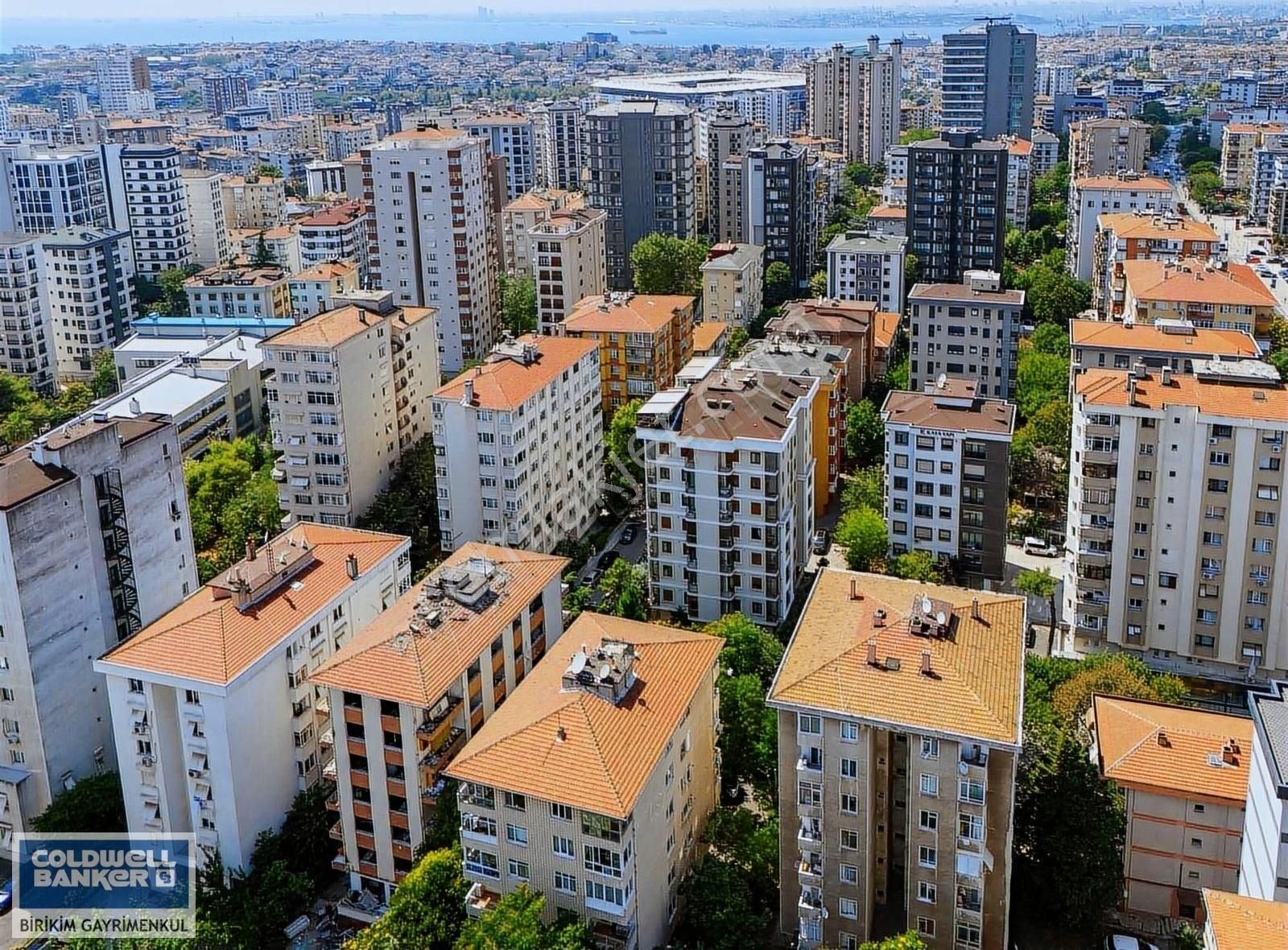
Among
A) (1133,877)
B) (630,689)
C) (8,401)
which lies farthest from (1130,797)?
(8,401)

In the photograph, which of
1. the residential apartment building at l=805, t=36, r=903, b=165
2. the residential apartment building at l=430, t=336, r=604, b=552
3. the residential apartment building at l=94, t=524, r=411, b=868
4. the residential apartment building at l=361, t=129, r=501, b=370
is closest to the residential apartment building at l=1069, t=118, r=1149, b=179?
the residential apartment building at l=805, t=36, r=903, b=165

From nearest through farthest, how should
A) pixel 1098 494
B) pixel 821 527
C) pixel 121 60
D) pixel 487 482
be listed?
pixel 1098 494 < pixel 487 482 < pixel 821 527 < pixel 121 60

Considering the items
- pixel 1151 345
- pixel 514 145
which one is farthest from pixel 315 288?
pixel 1151 345

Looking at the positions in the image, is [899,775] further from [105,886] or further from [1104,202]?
[1104,202]

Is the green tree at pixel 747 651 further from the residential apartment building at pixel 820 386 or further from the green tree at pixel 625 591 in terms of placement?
the residential apartment building at pixel 820 386

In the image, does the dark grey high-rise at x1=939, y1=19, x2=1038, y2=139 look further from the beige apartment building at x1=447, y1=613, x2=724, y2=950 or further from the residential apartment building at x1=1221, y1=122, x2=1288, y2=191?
the beige apartment building at x1=447, y1=613, x2=724, y2=950

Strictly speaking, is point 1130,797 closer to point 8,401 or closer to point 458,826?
point 458,826

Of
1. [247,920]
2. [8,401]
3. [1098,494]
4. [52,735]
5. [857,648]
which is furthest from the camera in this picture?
[8,401]
